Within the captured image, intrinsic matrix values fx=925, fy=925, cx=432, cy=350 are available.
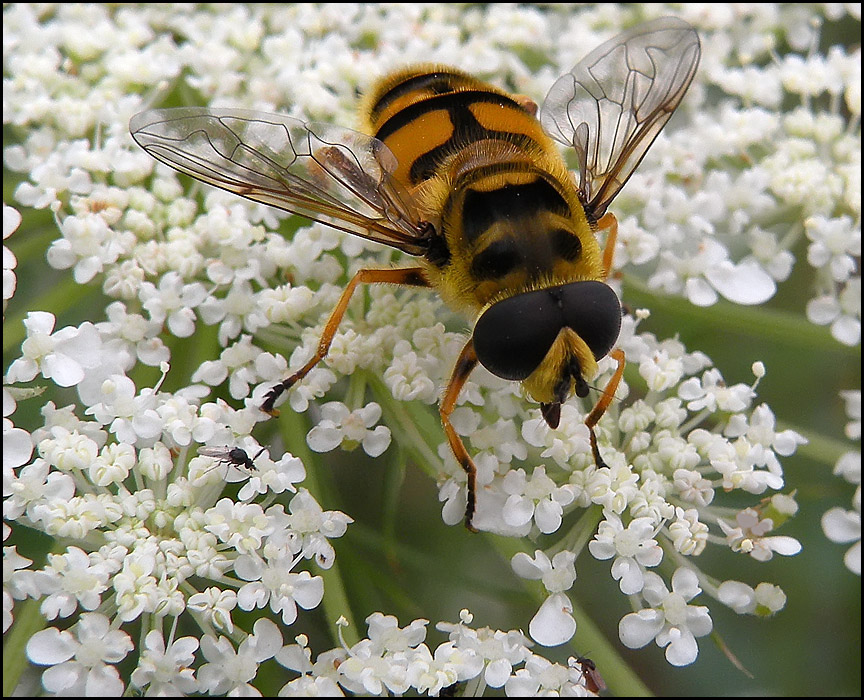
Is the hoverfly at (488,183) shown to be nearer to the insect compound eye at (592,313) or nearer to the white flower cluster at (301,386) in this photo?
the insect compound eye at (592,313)

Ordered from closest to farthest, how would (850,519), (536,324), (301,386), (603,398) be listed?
(536,324)
(603,398)
(301,386)
(850,519)

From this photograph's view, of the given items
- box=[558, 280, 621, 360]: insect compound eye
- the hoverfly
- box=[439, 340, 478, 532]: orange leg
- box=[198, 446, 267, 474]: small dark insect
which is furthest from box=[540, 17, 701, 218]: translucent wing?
box=[198, 446, 267, 474]: small dark insect

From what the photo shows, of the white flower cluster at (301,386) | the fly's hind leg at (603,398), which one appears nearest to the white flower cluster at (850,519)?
the white flower cluster at (301,386)

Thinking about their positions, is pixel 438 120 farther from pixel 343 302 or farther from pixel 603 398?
pixel 603 398

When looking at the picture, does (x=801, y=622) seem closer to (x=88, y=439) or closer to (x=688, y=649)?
(x=688, y=649)

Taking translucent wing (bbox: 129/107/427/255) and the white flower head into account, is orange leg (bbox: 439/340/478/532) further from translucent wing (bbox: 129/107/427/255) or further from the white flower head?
the white flower head

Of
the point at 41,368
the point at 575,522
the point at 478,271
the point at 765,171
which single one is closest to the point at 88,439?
the point at 41,368

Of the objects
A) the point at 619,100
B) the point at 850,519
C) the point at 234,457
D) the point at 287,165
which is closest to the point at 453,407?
the point at 234,457
